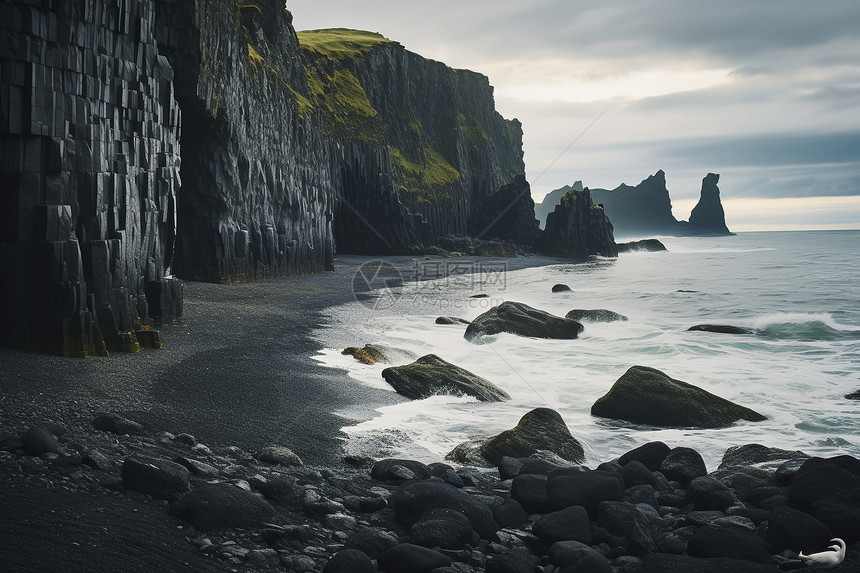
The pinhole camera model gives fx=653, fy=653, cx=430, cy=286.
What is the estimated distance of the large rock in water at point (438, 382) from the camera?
36.9 feet

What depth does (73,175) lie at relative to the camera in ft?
35.6

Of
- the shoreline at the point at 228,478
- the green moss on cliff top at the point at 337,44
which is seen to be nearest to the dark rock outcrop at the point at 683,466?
the shoreline at the point at 228,478

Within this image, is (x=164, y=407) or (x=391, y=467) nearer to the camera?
(x=391, y=467)

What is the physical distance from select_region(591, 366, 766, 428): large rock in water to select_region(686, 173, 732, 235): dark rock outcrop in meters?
198

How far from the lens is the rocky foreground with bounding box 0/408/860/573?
5.16 m

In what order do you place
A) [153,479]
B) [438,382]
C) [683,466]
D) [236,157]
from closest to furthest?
1. [153,479]
2. [683,466]
3. [438,382]
4. [236,157]

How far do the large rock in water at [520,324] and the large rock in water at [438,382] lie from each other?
571cm

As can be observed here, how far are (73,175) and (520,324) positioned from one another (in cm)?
1162

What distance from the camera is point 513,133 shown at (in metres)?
135

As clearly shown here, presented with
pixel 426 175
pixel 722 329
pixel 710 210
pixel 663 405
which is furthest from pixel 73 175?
pixel 710 210

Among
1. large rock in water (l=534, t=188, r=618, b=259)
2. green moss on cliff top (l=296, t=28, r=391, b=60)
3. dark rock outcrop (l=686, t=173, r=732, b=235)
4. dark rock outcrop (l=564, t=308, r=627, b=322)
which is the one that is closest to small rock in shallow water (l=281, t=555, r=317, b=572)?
dark rock outcrop (l=564, t=308, r=627, b=322)

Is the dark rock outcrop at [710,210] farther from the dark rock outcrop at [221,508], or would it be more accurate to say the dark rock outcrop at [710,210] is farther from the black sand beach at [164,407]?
the dark rock outcrop at [221,508]

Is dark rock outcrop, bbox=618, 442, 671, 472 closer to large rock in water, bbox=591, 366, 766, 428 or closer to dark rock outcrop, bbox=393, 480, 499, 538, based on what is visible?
large rock in water, bbox=591, 366, 766, 428

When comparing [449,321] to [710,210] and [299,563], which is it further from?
[710,210]
